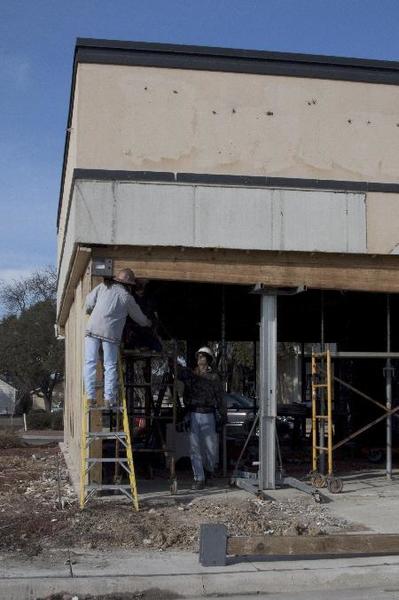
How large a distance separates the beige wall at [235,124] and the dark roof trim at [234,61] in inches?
4.3

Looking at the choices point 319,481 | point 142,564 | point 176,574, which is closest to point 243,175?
point 319,481

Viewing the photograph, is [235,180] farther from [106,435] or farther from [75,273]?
[106,435]

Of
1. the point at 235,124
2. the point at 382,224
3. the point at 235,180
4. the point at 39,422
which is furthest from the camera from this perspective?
the point at 39,422

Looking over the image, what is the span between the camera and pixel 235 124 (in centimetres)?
1294

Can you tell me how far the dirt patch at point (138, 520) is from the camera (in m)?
8.99

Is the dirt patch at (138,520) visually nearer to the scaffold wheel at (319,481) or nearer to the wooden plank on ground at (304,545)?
the wooden plank on ground at (304,545)

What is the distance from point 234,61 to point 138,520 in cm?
708

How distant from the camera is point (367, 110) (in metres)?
13.4

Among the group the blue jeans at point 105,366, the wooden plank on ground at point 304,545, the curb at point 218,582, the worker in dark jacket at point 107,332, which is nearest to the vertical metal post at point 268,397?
the worker in dark jacket at point 107,332

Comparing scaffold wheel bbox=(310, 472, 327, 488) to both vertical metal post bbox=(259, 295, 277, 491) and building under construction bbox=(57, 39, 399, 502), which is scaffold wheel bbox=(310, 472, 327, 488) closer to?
building under construction bbox=(57, 39, 399, 502)

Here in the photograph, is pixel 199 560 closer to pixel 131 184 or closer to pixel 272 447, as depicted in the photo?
pixel 272 447

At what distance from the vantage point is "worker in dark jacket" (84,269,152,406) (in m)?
11.0

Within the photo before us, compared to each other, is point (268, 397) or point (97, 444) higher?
point (268, 397)

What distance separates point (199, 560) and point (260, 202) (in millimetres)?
6203
